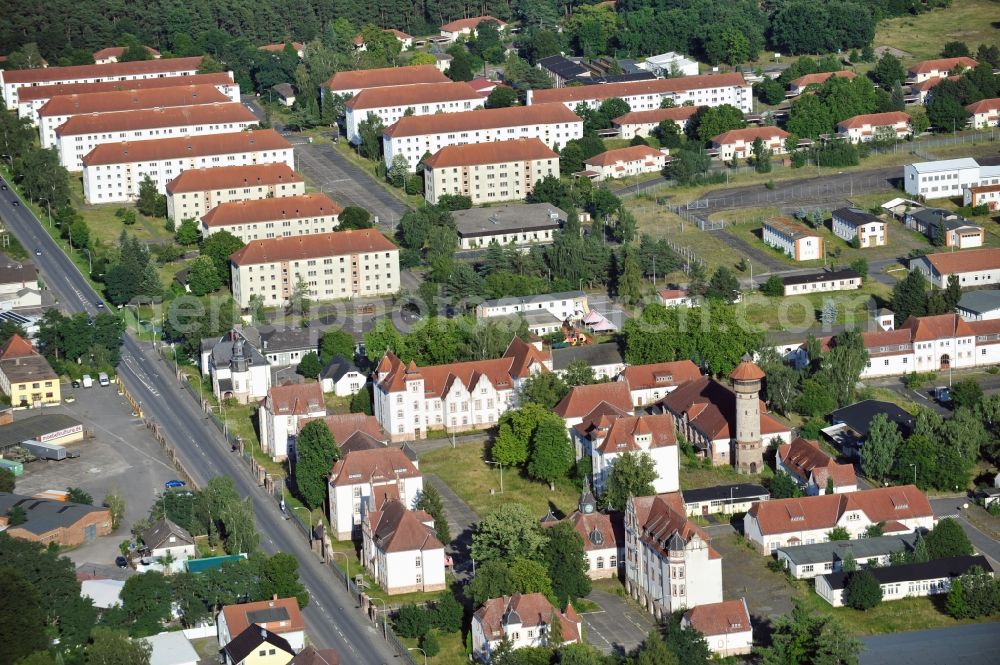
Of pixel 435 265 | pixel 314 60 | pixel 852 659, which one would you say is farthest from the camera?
pixel 314 60

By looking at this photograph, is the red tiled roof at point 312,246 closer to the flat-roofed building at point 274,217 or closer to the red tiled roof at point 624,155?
the flat-roofed building at point 274,217

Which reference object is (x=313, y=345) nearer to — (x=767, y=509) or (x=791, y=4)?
(x=767, y=509)

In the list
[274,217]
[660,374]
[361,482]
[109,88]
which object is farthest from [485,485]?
[109,88]

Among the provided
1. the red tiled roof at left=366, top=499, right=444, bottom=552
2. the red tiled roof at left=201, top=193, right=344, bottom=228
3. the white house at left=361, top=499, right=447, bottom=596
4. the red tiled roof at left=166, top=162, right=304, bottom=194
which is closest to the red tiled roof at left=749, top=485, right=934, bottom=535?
the white house at left=361, top=499, right=447, bottom=596

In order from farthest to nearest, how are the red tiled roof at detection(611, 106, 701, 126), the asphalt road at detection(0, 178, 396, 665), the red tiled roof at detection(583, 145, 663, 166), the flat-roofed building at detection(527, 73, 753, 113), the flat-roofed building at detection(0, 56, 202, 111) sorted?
1. the flat-roofed building at detection(0, 56, 202, 111)
2. the flat-roofed building at detection(527, 73, 753, 113)
3. the red tiled roof at detection(611, 106, 701, 126)
4. the red tiled roof at detection(583, 145, 663, 166)
5. the asphalt road at detection(0, 178, 396, 665)

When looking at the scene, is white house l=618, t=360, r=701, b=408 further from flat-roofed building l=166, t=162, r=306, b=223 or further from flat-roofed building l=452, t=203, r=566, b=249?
flat-roofed building l=166, t=162, r=306, b=223

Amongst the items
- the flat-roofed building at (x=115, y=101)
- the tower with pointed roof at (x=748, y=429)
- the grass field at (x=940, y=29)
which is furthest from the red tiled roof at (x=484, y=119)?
the tower with pointed roof at (x=748, y=429)

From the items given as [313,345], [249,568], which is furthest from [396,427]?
[249,568]
